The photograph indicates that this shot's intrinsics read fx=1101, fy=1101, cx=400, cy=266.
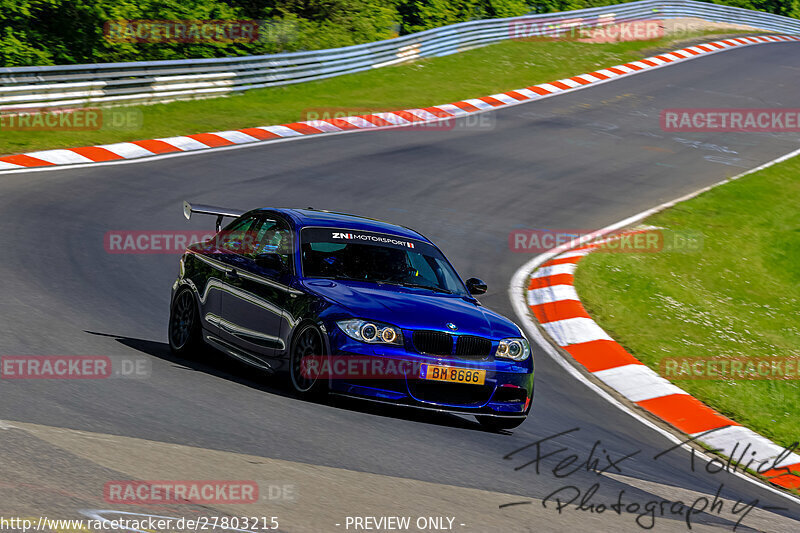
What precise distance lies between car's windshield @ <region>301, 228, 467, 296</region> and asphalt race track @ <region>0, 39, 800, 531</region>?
106 cm

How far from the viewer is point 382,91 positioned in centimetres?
3003

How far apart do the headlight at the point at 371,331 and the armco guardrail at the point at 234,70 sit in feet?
53.6

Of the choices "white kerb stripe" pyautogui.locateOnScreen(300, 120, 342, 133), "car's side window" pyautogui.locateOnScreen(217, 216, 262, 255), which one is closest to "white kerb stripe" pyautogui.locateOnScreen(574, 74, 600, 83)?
"white kerb stripe" pyautogui.locateOnScreen(300, 120, 342, 133)

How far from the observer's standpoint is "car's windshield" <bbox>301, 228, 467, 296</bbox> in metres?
9.13

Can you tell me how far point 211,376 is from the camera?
29.9ft

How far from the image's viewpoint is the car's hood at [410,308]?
8.21 m

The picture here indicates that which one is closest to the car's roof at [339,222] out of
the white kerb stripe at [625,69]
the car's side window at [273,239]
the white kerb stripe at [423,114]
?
the car's side window at [273,239]

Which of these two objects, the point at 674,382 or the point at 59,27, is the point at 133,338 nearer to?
the point at 674,382

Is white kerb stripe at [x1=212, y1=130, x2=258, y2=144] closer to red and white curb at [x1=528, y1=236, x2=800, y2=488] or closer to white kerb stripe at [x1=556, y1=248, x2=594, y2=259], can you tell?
white kerb stripe at [x1=556, y1=248, x2=594, y2=259]

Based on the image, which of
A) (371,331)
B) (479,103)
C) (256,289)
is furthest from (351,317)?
(479,103)

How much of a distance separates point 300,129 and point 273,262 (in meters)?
15.4

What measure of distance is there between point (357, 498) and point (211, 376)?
3279mm

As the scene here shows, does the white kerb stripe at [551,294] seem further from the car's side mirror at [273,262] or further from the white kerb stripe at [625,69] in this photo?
the white kerb stripe at [625,69]

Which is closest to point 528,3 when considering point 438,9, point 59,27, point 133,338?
point 438,9
